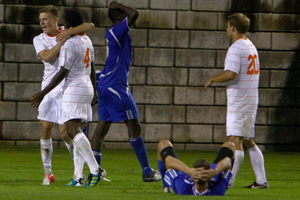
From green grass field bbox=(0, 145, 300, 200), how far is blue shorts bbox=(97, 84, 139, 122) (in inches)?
28.7

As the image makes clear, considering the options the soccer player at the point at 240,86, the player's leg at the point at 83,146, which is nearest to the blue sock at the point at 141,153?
the player's leg at the point at 83,146

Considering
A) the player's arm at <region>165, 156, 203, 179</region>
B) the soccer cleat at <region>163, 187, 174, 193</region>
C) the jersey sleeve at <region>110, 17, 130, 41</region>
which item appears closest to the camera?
the player's arm at <region>165, 156, 203, 179</region>

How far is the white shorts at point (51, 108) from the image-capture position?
6395 mm

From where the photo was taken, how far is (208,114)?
1242cm

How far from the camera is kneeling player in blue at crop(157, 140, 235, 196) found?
4.47 m

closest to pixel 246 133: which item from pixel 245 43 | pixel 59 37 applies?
pixel 245 43

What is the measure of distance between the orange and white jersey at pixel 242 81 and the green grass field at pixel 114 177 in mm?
833

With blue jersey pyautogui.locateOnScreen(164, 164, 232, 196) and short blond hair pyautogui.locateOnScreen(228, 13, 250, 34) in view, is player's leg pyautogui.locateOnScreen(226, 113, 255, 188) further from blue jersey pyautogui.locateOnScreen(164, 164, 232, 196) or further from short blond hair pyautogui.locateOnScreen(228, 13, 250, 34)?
blue jersey pyautogui.locateOnScreen(164, 164, 232, 196)

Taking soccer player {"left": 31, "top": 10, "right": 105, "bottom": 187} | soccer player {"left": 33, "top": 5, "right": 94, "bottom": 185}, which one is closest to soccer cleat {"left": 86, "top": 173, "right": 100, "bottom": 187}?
soccer player {"left": 31, "top": 10, "right": 105, "bottom": 187}

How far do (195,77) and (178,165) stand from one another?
305 inches

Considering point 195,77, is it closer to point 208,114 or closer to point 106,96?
point 208,114

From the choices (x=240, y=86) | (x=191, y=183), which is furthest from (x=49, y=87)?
(x=240, y=86)

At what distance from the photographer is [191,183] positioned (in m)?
4.68

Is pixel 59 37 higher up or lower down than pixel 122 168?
higher up
